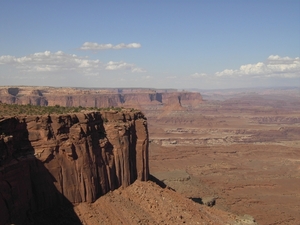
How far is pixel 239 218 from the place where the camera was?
38812 mm

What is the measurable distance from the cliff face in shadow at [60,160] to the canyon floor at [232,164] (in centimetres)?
2126

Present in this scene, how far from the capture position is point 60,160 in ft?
92.8

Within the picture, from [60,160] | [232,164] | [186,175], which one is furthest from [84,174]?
[232,164]

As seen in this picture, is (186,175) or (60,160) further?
(186,175)

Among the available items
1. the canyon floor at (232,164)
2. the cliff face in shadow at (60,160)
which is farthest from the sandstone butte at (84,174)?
the canyon floor at (232,164)

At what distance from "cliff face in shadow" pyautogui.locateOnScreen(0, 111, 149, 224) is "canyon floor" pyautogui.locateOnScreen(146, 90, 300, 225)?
69.7ft

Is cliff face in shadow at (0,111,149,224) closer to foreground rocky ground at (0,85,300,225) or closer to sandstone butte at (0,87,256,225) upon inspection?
sandstone butte at (0,87,256,225)

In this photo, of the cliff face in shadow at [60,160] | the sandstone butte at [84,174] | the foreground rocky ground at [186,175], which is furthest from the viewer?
the foreground rocky ground at [186,175]

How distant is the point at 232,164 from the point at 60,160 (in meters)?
68.8

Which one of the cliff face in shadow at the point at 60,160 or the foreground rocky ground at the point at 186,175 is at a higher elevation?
the cliff face in shadow at the point at 60,160

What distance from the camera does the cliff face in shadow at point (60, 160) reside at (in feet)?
78.4

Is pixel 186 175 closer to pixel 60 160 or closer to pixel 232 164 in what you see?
pixel 232 164

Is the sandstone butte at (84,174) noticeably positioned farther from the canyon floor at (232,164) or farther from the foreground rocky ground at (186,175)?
the canyon floor at (232,164)

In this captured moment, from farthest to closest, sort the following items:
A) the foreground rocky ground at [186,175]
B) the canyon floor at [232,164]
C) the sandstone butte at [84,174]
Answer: the canyon floor at [232,164], the foreground rocky ground at [186,175], the sandstone butte at [84,174]
